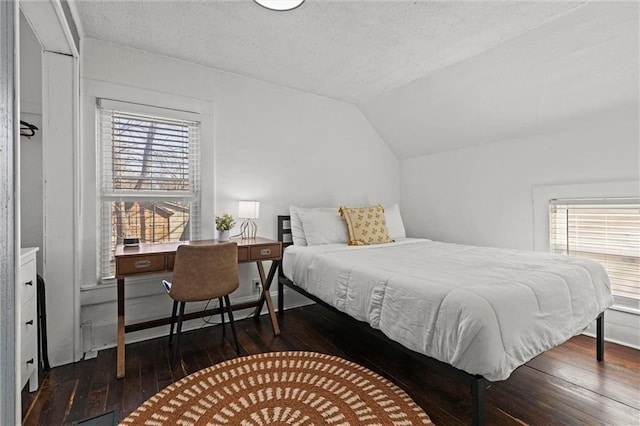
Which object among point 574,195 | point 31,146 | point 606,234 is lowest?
point 606,234

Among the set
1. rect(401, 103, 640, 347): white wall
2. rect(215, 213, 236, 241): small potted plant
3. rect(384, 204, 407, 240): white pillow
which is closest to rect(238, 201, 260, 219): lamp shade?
rect(215, 213, 236, 241): small potted plant

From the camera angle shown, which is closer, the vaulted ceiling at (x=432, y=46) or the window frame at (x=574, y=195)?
the vaulted ceiling at (x=432, y=46)

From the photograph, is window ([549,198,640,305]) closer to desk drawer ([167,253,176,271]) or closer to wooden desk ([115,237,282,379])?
wooden desk ([115,237,282,379])

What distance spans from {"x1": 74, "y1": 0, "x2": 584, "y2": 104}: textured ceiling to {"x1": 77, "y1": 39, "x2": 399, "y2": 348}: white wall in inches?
7.5

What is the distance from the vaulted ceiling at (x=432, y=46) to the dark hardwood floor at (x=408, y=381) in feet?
6.66

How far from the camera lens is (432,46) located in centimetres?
258

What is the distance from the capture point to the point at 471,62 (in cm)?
279

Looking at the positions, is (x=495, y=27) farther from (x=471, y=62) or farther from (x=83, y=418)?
(x=83, y=418)

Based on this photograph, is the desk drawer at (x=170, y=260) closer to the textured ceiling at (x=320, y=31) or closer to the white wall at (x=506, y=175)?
the textured ceiling at (x=320, y=31)

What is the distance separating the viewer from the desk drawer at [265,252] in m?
2.61

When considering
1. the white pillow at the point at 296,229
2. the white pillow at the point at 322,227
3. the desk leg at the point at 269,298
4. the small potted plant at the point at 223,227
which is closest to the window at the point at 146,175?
the small potted plant at the point at 223,227

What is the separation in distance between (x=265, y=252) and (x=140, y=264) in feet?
3.05

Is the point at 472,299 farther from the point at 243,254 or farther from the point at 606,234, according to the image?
the point at 606,234

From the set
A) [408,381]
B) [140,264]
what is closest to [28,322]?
[140,264]
